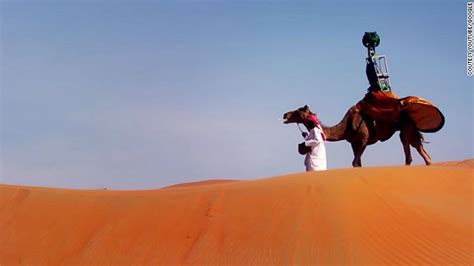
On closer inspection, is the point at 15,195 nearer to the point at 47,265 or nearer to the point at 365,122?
the point at 47,265

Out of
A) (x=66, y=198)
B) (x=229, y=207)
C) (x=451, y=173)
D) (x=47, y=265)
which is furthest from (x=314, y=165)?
(x=47, y=265)

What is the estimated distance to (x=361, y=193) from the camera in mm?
10359

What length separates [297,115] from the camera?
712 inches

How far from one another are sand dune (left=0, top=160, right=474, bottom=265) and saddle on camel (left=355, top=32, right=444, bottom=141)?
259 inches

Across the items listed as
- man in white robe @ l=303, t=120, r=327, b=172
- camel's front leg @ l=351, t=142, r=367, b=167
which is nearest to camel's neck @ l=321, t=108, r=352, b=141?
camel's front leg @ l=351, t=142, r=367, b=167

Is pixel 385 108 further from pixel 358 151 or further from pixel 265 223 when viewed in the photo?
pixel 265 223

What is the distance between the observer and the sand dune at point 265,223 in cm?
896

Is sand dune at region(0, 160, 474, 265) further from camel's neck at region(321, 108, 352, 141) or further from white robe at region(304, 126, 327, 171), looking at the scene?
camel's neck at region(321, 108, 352, 141)

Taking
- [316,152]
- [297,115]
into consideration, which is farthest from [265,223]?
[297,115]

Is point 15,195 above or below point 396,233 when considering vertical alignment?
above

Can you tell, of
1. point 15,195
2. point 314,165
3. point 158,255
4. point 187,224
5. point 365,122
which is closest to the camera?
point 158,255

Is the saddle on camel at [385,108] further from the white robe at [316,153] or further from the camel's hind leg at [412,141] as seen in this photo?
the white robe at [316,153]

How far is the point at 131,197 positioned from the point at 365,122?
29.7ft

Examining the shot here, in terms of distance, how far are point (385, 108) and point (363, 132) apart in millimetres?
918
